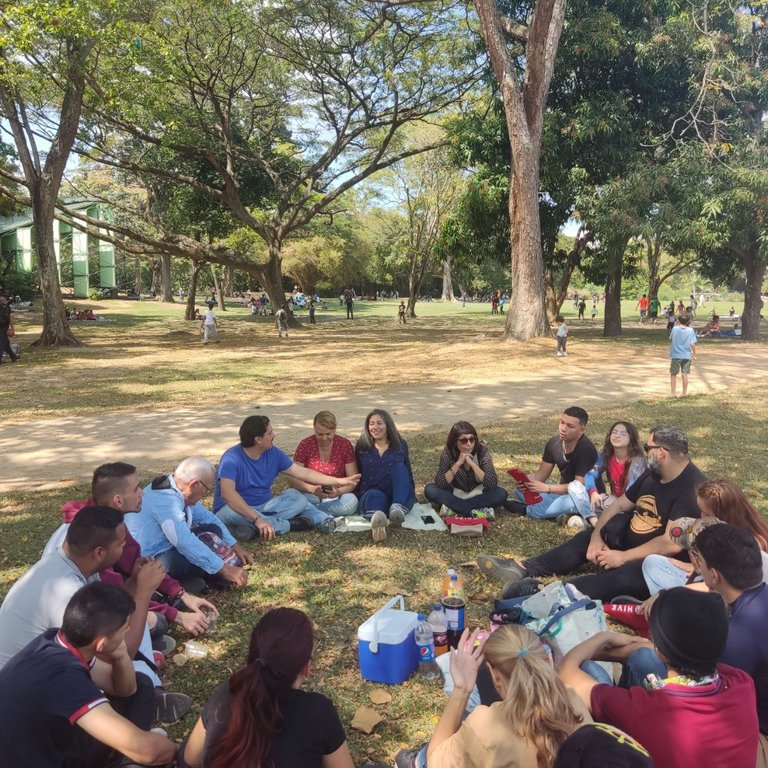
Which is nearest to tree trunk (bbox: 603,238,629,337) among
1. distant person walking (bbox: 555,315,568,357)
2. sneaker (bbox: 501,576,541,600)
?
distant person walking (bbox: 555,315,568,357)

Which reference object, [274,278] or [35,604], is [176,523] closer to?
[35,604]

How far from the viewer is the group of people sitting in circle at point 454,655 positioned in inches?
82.7

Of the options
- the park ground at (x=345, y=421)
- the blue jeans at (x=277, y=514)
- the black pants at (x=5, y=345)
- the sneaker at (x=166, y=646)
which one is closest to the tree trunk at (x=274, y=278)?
the park ground at (x=345, y=421)

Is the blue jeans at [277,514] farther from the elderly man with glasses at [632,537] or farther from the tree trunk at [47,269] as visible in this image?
the tree trunk at [47,269]

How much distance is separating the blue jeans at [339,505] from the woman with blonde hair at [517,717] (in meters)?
3.54

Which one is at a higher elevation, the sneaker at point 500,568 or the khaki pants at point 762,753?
the khaki pants at point 762,753

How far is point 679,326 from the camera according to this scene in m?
11.1

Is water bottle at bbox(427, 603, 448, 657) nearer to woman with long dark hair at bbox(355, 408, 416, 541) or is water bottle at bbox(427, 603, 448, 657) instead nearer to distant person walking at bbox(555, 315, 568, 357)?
woman with long dark hair at bbox(355, 408, 416, 541)

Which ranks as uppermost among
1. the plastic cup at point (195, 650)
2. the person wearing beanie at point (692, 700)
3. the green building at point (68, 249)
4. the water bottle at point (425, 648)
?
the green building at point (68, 249)

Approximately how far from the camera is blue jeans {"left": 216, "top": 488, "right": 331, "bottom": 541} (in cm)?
538

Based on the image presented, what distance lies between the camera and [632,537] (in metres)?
4.54

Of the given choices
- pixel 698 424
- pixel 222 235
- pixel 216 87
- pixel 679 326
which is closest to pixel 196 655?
pixel 698 424

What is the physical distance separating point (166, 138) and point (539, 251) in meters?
12.4

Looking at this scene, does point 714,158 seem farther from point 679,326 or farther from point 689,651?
point 689,651
